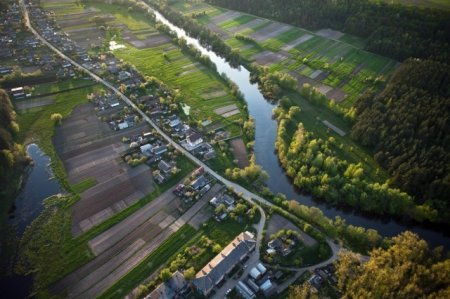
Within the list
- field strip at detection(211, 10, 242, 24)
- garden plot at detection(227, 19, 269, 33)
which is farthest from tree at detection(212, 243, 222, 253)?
field strip at detection(211, 10, 242, 24)

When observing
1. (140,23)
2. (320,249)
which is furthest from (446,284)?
(140,23)

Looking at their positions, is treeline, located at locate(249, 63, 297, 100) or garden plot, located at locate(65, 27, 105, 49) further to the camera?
garden plot, located at locate(65, 27, 105, 49)

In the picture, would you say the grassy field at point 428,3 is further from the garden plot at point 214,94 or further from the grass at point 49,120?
the grass at point 49,120

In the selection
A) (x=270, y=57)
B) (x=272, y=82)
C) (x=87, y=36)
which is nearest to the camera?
(x=272, y=82)

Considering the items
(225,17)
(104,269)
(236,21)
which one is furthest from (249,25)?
(104,269)

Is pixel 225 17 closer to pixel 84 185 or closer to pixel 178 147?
pixel 178 147

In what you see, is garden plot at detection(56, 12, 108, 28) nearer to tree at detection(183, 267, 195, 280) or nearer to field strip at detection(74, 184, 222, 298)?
field strip at detection(74, 184, 222, 298)
